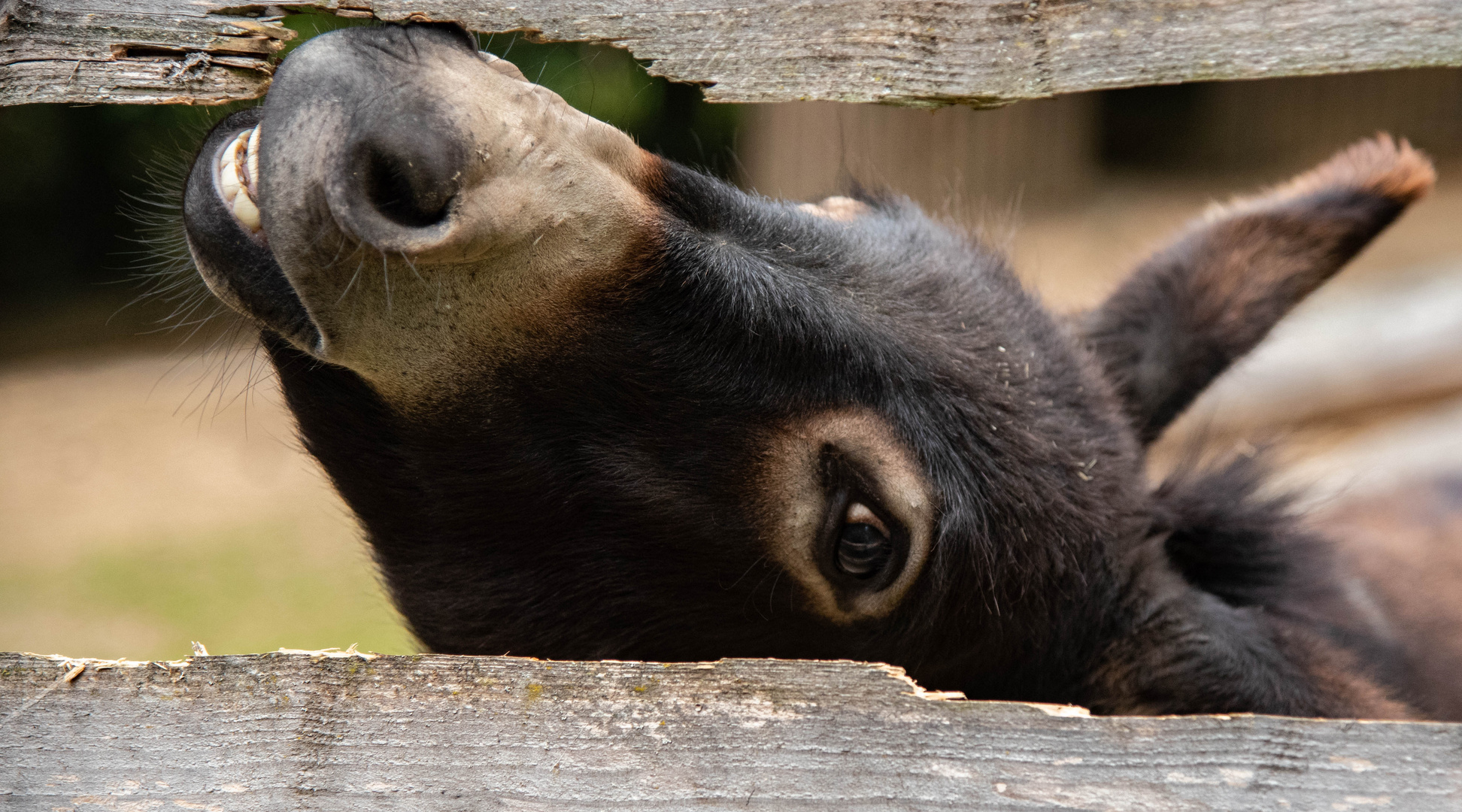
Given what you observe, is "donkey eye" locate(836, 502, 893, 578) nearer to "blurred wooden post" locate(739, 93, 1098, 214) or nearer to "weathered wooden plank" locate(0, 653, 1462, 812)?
"weathered wooden plank" locate(0, 653, 1462, 812)

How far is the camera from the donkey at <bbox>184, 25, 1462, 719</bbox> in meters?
1.27

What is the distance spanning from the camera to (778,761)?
1.22 m

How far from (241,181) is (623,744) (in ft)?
2.80

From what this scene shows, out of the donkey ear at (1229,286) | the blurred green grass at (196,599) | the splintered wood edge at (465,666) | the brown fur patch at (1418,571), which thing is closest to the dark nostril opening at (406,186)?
the splintered wood edge at (465,666)

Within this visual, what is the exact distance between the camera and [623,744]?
48.4 inches

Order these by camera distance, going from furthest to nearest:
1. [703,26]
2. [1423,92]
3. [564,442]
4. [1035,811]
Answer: [1423,92]
[564,442]
[703,26]
[1035,811]

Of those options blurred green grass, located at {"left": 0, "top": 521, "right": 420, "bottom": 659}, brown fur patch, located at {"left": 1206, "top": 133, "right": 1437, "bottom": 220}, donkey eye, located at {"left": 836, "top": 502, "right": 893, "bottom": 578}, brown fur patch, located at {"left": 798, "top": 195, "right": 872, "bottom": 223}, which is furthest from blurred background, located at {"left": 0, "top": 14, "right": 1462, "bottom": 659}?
donkey eye, located at {"left": 836, "top": 502, "right": 893, "bottom": 578}

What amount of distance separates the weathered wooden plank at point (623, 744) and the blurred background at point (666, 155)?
1.59 metres

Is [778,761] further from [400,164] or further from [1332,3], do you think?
[1332,3]

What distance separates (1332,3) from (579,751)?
4.46 feet

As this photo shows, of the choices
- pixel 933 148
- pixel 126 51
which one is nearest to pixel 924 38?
pixel 126 51

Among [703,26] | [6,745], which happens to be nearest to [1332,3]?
[703,26]

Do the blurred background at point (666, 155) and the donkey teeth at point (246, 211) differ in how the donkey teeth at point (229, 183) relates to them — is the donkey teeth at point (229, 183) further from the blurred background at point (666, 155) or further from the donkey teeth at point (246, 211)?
the blurred background at point (666, 155)

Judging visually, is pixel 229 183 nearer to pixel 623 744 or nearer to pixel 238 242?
pixel 238 242
